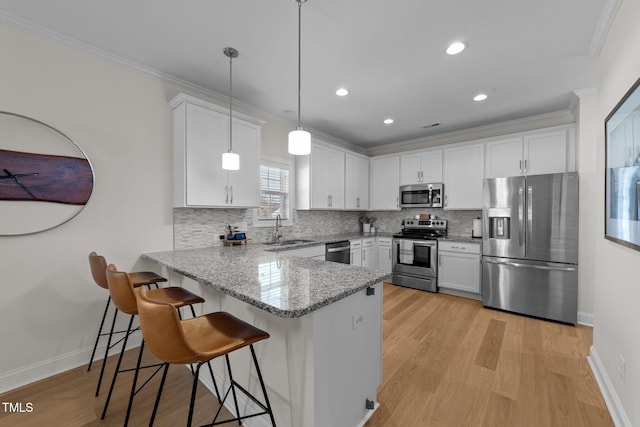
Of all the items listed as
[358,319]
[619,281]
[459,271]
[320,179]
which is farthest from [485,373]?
[320,179]

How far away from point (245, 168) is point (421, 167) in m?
3.13

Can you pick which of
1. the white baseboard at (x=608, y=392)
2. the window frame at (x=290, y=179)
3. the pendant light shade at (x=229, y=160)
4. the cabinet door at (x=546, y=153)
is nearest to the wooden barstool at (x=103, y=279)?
the pendant light shade at (x=229, y=160)

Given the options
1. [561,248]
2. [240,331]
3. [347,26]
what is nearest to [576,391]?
[561,248]

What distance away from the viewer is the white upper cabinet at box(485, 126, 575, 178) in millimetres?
3502

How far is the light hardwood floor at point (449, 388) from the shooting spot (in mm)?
Answer: 1719

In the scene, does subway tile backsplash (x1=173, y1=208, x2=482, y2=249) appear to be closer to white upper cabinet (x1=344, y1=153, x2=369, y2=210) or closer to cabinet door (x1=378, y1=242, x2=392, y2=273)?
white upper cabinet (x1=344, y1=153, x2=369, y2=210)

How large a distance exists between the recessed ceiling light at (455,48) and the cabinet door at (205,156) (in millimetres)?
2306

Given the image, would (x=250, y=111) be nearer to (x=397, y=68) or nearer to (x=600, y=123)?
(x=397, y=68)

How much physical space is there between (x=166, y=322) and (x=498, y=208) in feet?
12.9

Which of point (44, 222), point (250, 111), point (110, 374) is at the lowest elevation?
point (110, 374)

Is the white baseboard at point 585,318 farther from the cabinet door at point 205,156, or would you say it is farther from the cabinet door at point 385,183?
the cabinet door at point 205,156

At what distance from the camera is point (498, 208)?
3545 mm

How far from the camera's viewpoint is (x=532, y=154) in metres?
3.72

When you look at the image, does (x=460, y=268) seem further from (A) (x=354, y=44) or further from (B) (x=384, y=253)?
(A) (x=354, y=44)
